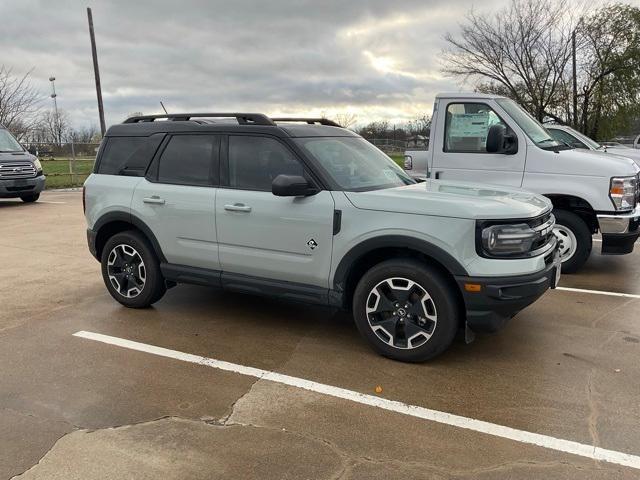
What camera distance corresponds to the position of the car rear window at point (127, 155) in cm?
516

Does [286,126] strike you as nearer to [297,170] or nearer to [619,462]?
[297,170]

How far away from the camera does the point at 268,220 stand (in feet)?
14.5

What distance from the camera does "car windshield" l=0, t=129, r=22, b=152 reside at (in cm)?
1401

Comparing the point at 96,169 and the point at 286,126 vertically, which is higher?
the point at 286,126

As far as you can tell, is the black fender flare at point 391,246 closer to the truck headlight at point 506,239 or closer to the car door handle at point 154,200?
the truck headlight at point 506,239

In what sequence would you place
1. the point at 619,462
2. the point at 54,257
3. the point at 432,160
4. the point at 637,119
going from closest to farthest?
the point at 619,462 < the point at 432,160 < the point at 54,257 < the point at 637,119

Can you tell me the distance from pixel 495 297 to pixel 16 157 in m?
13.7

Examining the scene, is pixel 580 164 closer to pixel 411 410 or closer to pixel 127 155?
pixel 411 410

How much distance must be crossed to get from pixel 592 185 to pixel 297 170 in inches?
150

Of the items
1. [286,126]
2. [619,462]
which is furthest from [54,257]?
[619,462]

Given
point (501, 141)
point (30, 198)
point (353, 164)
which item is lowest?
point (30, 198)

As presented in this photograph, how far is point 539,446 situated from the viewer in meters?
2.98

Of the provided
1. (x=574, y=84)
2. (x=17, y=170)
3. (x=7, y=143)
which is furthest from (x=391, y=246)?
(x=574, y=84)

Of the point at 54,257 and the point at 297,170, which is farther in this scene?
the point at 54,257
